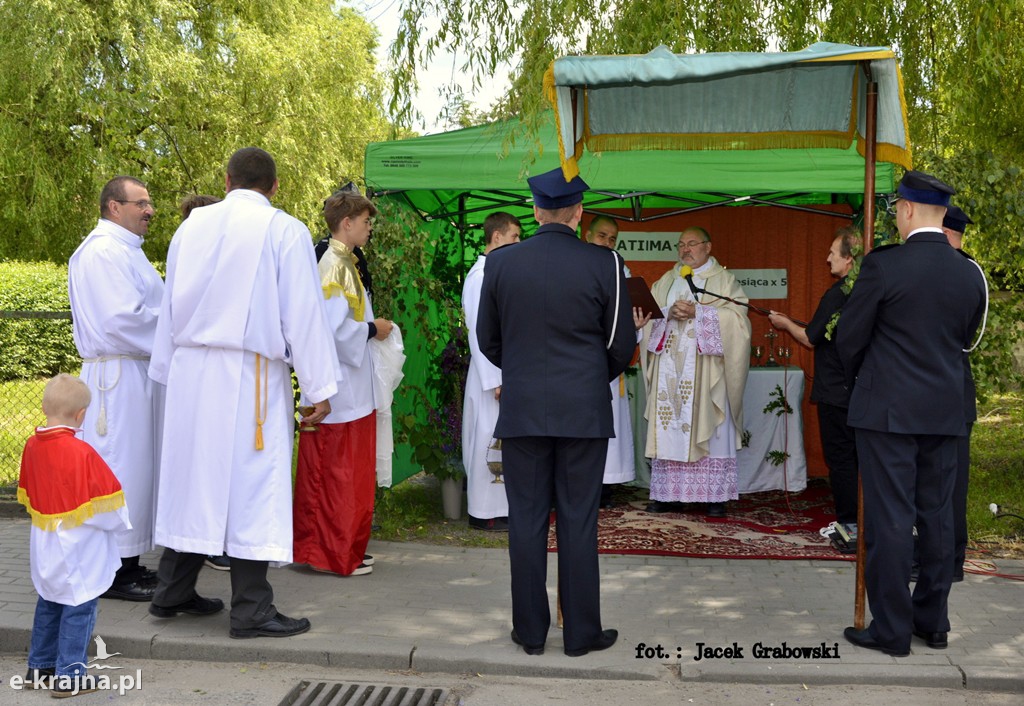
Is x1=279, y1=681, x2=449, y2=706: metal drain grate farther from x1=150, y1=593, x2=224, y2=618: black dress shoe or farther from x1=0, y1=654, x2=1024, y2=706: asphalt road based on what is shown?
x1=150, y1=593, x2=224, y2=618: black dress shoe

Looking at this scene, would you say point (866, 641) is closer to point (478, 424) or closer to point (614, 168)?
point (478, 424)

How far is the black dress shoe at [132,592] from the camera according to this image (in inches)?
217

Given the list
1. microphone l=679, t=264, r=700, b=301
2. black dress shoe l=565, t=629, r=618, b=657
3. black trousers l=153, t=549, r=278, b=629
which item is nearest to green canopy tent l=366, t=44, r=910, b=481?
microphone l=679, t=264, r=700, b=301

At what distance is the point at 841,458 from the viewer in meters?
6.88

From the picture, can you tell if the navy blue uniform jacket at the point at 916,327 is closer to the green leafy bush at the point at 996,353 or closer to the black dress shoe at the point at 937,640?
the black dress shoe at the point at 937,640

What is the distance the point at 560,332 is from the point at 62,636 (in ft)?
7.66

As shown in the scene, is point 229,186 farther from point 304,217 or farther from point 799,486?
point 304,217

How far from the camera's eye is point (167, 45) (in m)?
17.4

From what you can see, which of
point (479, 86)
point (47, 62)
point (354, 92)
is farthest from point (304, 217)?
point (479, 86)

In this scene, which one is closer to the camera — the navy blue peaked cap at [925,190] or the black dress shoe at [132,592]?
the navy blue peaked cap at [925,190]

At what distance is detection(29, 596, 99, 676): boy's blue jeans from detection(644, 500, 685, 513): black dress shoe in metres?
4.66

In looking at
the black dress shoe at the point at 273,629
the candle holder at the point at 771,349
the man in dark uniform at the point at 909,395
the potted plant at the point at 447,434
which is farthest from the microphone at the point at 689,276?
the black dress shoe at the point at 273,629

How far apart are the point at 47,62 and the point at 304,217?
14.6ft

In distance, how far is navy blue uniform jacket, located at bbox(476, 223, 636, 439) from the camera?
4.68 meters
